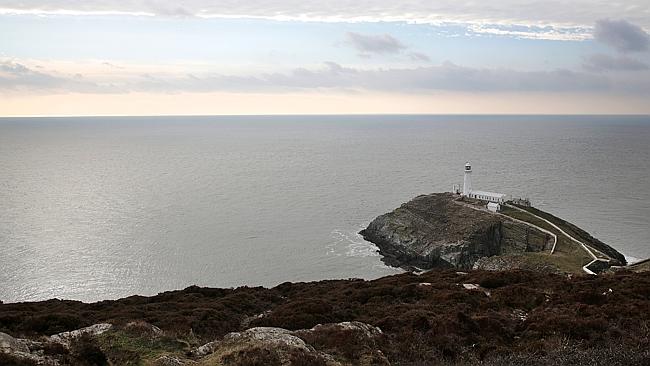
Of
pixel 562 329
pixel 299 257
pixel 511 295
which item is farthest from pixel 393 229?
pixel 562 329

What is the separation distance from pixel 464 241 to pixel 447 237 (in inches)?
118

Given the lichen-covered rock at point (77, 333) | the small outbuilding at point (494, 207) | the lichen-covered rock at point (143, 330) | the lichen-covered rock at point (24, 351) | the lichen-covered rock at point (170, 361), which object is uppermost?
the lichen-covered rock at point (24, 351)

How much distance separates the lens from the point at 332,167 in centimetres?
15988

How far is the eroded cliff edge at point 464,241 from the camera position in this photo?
59969mm

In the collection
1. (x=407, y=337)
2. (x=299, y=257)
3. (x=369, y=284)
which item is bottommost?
(x=299, y=257)

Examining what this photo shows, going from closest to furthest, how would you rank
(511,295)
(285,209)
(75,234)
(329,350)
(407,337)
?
(329,350) → (407,337) → (511,295) → (75,234) → (285,209)

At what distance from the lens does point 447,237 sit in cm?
7106

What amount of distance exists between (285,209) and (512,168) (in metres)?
92.0

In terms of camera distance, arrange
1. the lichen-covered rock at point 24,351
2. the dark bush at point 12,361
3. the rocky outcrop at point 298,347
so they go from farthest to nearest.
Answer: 1. the rocky outcrop at point 298,347
2. the lichen-covered rock at point 24,351
3. the dark bush at point 12,361

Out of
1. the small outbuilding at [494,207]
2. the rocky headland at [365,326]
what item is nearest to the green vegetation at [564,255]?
the small outbuilding at [494,207]

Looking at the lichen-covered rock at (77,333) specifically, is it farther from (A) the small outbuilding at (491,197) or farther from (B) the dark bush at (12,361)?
(A) the small outbuilding at (491,197)

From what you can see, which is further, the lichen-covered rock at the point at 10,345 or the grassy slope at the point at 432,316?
the grassy slope at the point at 432,316

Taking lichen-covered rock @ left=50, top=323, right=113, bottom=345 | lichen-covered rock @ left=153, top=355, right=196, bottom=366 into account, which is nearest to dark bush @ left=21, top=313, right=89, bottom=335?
lichen-covered rock @ left=50, top=323, right=113, bottom=345

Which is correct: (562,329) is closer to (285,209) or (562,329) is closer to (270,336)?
(270,336)
